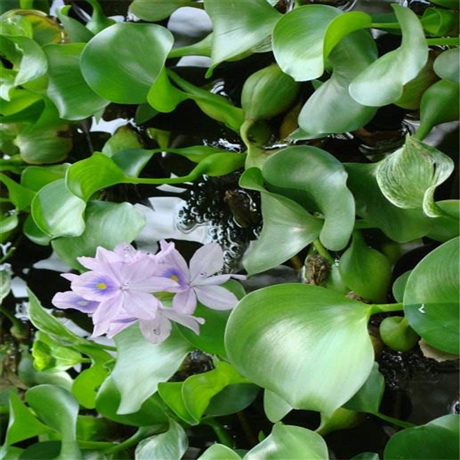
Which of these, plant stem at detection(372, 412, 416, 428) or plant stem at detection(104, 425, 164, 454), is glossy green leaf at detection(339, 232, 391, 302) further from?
plant stem at detection(104, 425, 164, 454)

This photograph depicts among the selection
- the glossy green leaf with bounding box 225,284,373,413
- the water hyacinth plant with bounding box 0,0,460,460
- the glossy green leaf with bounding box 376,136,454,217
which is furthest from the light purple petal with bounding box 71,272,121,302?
the glossy green leaf with bounding box 376,136,454,217

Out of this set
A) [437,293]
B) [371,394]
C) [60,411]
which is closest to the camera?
[437,293]

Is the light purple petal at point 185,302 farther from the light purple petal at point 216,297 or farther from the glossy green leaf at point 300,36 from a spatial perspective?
the glossy green leaf at point 300,36

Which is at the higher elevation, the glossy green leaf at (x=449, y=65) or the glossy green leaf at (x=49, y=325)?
the glossy green leaf at (x=449, y=65)

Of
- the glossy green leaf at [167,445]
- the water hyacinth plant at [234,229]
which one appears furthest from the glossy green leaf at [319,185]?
the glossy green leaf at [167,445]

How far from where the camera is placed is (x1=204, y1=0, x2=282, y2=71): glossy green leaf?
554mm

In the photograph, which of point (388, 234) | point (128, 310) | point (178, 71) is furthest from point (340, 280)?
point (178, 71)

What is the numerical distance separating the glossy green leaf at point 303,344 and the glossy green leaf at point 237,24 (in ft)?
0.67

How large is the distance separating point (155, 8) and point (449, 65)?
0.32 m

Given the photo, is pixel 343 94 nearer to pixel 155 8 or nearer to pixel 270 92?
pixel 270 92

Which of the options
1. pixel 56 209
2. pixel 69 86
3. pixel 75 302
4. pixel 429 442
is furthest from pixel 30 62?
pixel 429 442

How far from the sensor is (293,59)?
1.64ft

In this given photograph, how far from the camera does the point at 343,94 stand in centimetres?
53

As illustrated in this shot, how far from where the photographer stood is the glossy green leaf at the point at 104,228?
632mm
